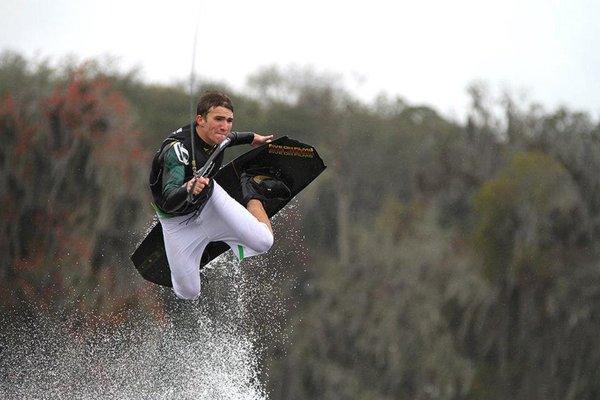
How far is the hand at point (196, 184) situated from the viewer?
9031 millimetres

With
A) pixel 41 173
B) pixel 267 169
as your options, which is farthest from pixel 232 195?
pixel 41 173

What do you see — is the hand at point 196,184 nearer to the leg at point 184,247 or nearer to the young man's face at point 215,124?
the young man's face at point 215,124

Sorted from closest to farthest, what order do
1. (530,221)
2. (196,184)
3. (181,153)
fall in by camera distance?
(196,184)
(181,153)
(530,221)

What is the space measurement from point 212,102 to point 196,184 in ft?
2.48

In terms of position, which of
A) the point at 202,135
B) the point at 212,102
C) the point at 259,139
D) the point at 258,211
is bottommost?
the point at 258,211

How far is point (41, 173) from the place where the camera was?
1067 inches

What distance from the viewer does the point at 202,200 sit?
9.59m

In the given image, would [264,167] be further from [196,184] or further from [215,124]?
[196,184]

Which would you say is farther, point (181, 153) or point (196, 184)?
point (181, 153)

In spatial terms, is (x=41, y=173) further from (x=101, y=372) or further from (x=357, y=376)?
(x=101, y=372)

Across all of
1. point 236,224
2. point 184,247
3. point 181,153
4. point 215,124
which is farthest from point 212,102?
point 184,247

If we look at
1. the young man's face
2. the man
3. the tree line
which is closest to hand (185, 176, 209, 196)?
the man

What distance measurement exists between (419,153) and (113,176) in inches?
487

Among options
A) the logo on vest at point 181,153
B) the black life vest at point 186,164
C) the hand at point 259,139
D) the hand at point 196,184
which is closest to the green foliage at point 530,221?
the hand at point 259,139
